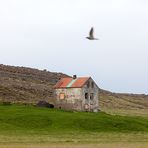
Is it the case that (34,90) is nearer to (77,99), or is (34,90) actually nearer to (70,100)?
(70,100)

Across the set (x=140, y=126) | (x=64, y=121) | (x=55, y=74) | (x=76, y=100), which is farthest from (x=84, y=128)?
(x=55, y=74)

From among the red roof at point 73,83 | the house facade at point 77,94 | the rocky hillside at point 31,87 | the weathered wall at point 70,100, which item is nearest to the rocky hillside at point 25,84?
the rocky hillside at point 31,87

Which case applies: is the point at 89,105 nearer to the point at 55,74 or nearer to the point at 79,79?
the point at 79,79

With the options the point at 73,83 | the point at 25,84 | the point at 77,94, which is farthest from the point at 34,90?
the point at 77,94

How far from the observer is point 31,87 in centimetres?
14288

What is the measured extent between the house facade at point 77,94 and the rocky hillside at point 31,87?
19230 mm

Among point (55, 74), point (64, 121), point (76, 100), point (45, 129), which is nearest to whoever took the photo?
point (45, 129)

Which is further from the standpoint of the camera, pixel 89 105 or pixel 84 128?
pixel 89 105

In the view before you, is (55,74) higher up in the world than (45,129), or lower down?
higher up

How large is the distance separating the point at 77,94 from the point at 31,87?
49553mm

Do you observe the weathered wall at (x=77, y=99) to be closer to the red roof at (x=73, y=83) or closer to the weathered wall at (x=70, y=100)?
the weathered wall at (x=70, y=100)

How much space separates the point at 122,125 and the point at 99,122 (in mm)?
3202

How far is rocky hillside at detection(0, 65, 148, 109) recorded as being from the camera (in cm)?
12712

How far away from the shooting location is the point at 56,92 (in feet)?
322
